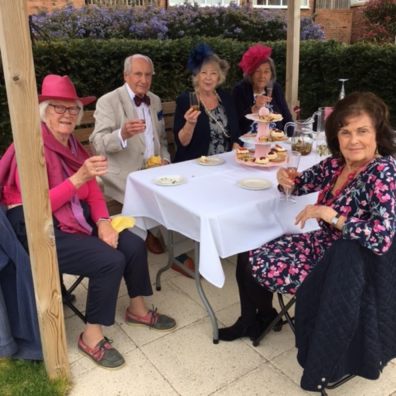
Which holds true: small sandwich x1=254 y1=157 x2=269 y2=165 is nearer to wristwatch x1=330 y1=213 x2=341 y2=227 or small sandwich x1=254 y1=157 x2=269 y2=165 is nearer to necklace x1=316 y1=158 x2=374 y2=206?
necklace x1=316 y1=158 x2=374 y2=206

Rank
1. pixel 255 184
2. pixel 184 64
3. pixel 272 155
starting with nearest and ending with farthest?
pixel 255 184, pixel 272 155, pixel 184 64

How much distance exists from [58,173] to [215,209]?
33.9 inches

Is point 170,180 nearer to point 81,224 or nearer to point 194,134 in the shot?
point 81,224

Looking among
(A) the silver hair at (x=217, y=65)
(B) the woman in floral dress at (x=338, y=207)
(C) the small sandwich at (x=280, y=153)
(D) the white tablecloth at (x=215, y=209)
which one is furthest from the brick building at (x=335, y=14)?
(B) the woman in floral dress at (x=338, y=207)

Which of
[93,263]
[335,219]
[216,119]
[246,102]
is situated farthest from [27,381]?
[246,102]

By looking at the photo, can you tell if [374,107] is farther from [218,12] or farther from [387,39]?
[387,39]

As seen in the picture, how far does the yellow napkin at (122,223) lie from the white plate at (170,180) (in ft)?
0.88

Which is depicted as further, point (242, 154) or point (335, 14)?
point (335, 14)

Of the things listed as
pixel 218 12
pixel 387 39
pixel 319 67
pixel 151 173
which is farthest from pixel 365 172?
pixel 387 39

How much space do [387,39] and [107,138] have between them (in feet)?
45.0

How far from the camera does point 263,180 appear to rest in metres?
2.57

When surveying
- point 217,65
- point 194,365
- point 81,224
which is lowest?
point 194,365

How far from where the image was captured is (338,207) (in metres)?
2.02

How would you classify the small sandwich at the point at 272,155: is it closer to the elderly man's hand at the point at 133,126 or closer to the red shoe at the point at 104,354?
the elderly man's hand at the point at 133,126
